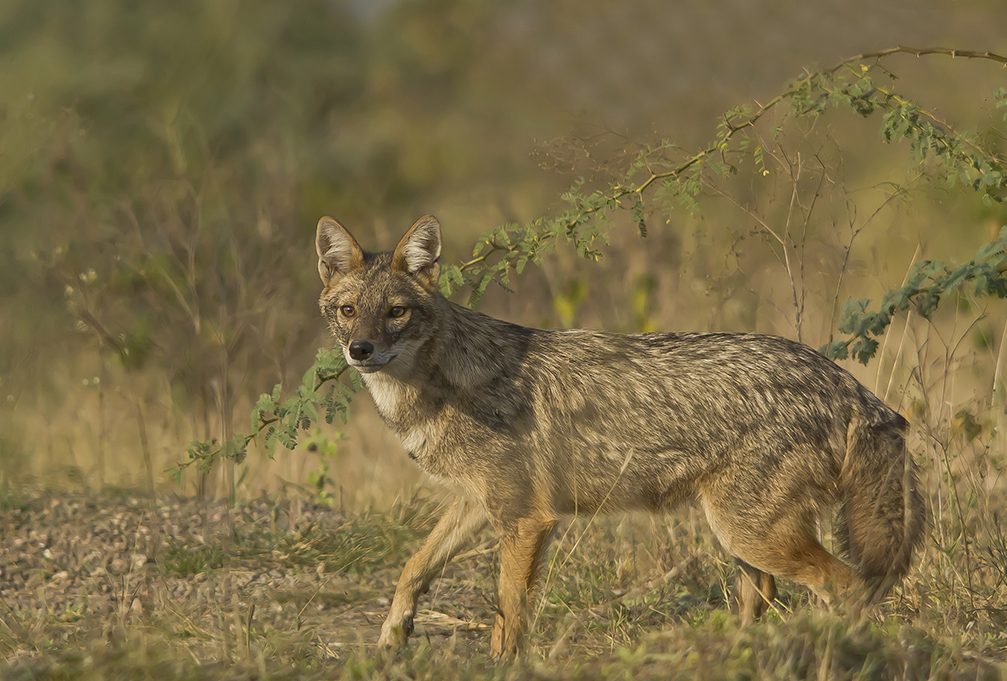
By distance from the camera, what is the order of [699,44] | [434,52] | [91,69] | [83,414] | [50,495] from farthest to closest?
1. [434,52]
2. [91,69]
3. [699,44]
4. [83,414]
5. [50,495]

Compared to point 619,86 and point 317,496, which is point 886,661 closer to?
point 317,496

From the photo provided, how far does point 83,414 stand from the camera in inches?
317

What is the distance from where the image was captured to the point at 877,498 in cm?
494

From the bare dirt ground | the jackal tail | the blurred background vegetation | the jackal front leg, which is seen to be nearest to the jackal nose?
the jackal front leg

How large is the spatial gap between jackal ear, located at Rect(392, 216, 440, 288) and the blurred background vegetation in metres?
0.79

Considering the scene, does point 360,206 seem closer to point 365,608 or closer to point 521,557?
point 365,608

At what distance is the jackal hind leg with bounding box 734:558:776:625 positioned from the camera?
17.3 feet

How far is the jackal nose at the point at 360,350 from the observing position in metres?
4.78

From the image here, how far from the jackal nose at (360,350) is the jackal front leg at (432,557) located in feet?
3.33

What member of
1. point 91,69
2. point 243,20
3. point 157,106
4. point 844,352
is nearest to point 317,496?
point 844,352

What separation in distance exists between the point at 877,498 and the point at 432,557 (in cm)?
227

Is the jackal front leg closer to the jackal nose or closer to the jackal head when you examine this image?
the jackal head

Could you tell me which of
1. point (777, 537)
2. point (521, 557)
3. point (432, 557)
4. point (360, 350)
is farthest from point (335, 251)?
point (777, 537)

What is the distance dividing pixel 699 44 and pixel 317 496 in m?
7.46
